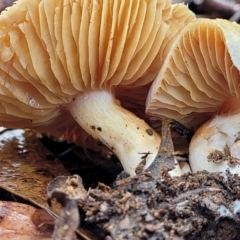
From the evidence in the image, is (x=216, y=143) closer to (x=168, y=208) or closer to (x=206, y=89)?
(x=206, y=89)

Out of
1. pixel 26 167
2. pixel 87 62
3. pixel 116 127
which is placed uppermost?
pixel 87 62

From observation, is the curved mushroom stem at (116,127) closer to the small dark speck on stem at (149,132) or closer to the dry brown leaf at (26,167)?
the small dark speck on stem at (149,132)

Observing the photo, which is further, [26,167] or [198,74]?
[26,167]

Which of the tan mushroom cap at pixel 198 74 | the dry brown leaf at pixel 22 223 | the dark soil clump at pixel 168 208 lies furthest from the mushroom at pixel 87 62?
the dry brown leaf at pixel 22 223

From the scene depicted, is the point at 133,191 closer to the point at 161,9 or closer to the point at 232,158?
the point at 232,158

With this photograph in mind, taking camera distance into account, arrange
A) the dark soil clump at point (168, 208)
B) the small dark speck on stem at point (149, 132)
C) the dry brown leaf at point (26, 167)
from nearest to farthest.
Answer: the dark soil clump at point (168, 208), the dry brown leaf at point (26, 167), the small dark speck on stem at point (149, 132)

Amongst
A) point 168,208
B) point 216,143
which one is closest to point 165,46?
point 216,143
